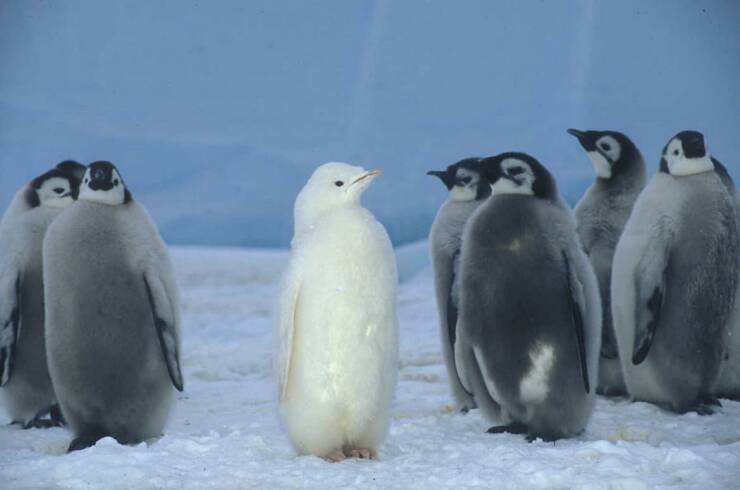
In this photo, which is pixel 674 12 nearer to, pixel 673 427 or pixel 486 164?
pixel 486 164

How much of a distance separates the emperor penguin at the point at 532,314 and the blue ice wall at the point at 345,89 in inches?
35.5

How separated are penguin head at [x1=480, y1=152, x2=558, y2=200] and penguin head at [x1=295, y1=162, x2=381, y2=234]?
707mm

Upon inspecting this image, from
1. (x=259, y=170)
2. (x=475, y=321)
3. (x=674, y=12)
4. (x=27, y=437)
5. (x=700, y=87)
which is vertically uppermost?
(x=674, y=12)

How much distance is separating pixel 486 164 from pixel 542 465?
1.17m

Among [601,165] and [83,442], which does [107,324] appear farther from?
[601,165]

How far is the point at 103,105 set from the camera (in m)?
4.54

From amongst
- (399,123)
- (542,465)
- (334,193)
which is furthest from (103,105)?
(542,465)

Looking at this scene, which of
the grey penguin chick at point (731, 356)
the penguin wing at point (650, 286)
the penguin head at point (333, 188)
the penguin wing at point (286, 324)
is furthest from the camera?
the grey penguin chick at point (731, 356)

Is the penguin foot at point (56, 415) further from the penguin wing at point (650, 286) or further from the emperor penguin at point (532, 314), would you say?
the penguin wing at point (650, 286)

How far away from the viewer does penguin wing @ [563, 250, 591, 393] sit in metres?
3.12

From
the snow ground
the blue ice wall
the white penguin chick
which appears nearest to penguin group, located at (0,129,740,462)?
the white penguin chick

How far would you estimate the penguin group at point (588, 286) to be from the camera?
3.15m

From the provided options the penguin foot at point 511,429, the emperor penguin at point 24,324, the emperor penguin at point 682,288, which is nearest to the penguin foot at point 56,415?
the emperor penguin at point 24,324

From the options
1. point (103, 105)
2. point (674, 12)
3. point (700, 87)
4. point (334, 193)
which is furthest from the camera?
point (103, 105)
